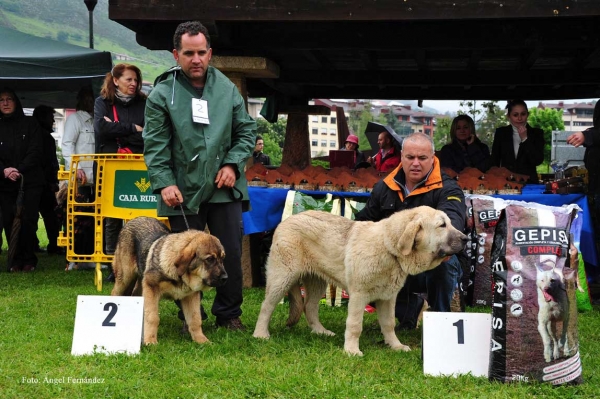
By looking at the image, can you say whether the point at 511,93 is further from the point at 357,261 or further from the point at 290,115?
the point at 357,261

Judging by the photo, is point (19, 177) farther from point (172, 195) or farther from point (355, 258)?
point (355, 258)

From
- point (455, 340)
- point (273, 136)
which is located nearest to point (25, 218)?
point (455, 340)

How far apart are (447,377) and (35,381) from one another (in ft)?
8.56

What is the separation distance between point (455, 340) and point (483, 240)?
2.84m

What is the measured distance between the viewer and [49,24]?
195750mm

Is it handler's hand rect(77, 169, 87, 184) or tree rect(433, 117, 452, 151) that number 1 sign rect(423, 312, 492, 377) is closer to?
handler's hand rect(77, 169, 87, 184)

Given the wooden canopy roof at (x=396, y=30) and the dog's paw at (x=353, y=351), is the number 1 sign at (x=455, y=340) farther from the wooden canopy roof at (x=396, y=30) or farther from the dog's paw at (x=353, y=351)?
the wooden canopy roof at (x=396, y=30)

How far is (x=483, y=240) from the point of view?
7367 mm

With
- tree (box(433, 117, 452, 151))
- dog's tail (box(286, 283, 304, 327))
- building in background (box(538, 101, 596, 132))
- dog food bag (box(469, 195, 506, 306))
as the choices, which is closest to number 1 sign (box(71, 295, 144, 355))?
dog's tail (box(286, 283, 304, 327))

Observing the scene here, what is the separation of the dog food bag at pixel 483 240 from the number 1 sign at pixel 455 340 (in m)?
2.74

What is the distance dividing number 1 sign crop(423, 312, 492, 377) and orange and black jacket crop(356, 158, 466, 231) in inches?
35.1

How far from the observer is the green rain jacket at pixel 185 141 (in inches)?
212

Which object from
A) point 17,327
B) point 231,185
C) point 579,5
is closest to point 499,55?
point 579,5

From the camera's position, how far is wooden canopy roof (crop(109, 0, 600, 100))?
275 inches
